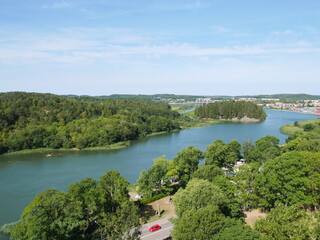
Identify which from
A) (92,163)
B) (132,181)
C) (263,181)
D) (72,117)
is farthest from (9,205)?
(72,117)

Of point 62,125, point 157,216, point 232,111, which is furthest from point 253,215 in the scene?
point 232,111

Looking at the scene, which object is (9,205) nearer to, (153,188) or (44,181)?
(44,181)

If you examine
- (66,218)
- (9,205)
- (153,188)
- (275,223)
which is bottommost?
(9,205)

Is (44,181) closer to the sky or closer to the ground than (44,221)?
closer to the ground

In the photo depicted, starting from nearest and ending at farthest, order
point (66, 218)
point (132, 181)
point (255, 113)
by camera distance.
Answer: point (66, 218), point (132, 181), point (255, 113)

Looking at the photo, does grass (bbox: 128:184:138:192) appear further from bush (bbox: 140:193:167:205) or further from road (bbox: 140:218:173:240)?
road (bbox: 140:218:173:240)

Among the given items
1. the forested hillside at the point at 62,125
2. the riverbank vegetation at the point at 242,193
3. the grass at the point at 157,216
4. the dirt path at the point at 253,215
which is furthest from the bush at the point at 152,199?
the forested hillside at the point at 62,125

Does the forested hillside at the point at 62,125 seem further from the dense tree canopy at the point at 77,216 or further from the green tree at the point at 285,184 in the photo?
the green tree at the point at 285,184
